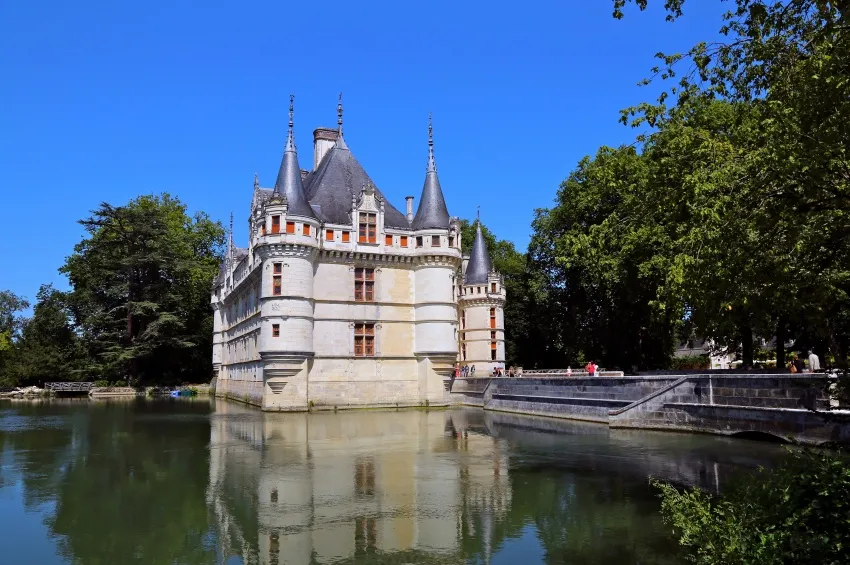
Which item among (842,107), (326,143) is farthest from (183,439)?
(326,143)

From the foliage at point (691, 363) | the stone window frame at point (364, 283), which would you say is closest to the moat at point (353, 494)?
the stone window frame at point (364, 283)

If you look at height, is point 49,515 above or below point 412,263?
below

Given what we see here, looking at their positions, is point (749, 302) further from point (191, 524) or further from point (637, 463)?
point (191, 524)

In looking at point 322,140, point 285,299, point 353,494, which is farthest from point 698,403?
point 322,140

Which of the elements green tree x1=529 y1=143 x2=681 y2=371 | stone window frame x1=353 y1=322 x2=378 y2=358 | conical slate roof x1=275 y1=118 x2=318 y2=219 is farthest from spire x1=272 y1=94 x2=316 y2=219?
green tree x1=529 y1=143 x2=681 y2=371

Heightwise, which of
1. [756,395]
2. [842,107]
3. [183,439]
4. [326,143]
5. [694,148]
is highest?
[326,143]

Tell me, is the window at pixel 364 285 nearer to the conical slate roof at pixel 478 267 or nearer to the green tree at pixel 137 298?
the conical slate roof at pixel 478 267

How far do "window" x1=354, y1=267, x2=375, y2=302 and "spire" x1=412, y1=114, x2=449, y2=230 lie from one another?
Answer: 319cm

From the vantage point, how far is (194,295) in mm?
51156

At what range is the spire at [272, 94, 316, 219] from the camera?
2764 cm

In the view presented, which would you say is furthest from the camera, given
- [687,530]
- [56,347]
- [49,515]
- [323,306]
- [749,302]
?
[56,347]

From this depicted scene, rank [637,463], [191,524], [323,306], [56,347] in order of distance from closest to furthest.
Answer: [191,524], [637,463], [323,306], [56,347]

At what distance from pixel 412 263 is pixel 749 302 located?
23565mm

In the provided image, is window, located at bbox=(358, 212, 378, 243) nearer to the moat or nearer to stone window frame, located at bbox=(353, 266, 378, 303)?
stone window frame, located at bbox=(353, 266, 378, 303)
